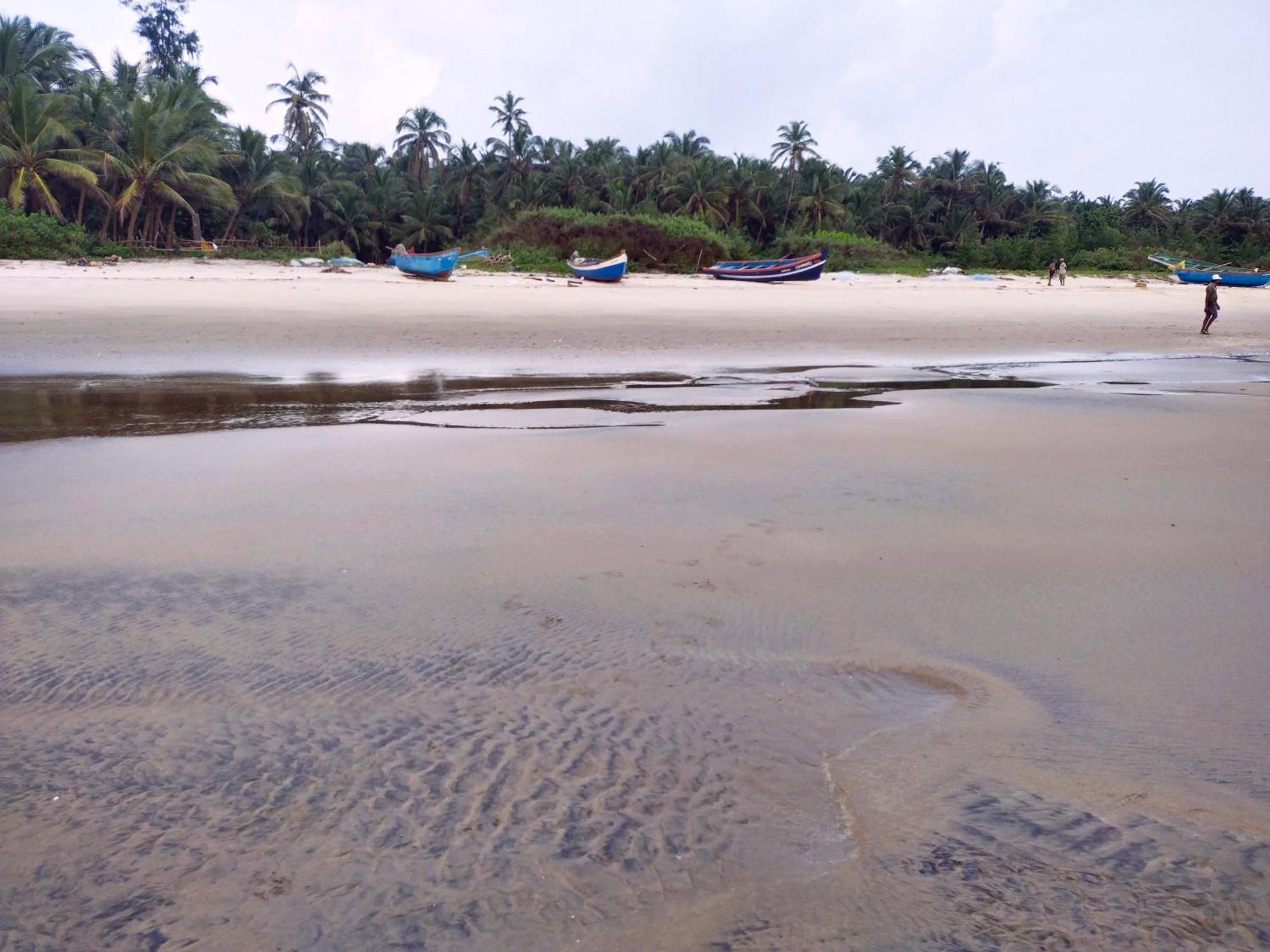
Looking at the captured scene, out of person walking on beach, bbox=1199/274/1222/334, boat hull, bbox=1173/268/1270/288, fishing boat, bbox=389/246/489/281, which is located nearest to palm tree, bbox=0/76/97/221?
fishing boat, bbox=389/246/489/281

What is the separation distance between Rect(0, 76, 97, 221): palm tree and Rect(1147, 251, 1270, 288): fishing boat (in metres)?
40.9

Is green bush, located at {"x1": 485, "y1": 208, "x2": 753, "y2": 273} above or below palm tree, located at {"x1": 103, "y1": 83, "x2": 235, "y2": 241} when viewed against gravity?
below

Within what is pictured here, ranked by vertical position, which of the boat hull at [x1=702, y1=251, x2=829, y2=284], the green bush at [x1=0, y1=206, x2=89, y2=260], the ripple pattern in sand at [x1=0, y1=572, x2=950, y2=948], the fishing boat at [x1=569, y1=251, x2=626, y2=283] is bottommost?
the ripple pattern in sand at [x1=0, y1=572, x2=950, y2=948]

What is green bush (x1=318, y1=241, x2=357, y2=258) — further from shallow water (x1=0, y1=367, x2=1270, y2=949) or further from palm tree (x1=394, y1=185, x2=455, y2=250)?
shallow water (x1=0, y1=367, x2=1270, y2=949)

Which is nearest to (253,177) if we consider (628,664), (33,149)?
(33,149)

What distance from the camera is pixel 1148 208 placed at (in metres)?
59.7

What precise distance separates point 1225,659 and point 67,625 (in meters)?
3.98

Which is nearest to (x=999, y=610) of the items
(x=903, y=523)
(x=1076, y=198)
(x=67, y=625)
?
(x=903, y=523)

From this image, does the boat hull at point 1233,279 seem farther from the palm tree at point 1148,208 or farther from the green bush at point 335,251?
the green bush at point 335,251

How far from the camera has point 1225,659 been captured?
313cm

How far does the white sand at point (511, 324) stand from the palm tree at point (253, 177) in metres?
14.6

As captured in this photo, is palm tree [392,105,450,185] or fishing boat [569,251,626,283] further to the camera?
palm tree [392,105,450,185]

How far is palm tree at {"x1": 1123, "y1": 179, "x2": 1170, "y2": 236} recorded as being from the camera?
59.5 meters

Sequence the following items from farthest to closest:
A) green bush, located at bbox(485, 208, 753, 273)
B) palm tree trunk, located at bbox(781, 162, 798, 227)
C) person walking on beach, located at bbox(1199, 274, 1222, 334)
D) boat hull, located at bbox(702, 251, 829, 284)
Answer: palm tree trunk, located at bbox(781, 162, 798, 227), green bush, located at bbox(485, 208, 753, 273), boat hull, located at bbox(702, 251, 829, 284), person walking on beach, located at bbox(1199, 274, 1222, 334)
